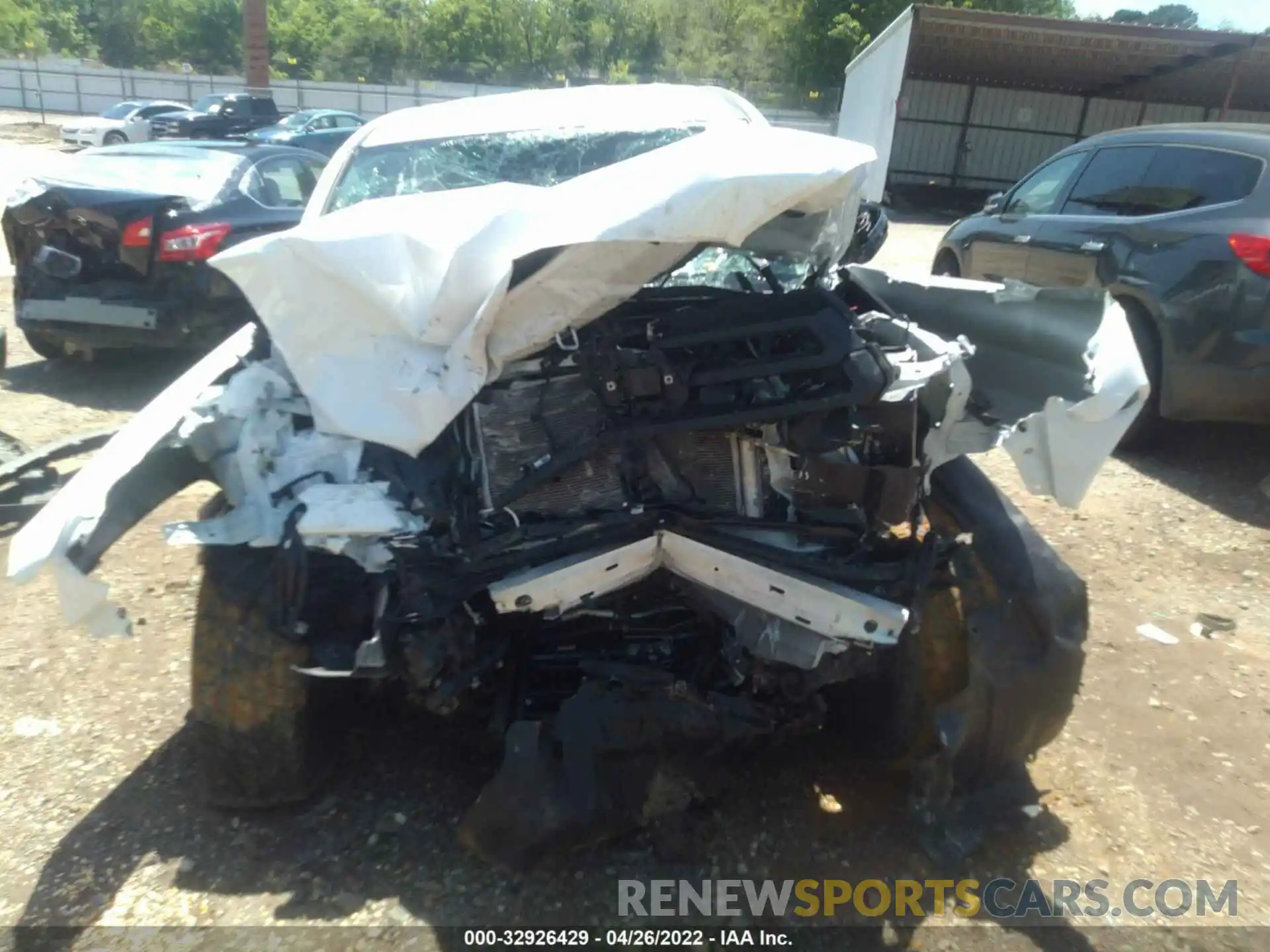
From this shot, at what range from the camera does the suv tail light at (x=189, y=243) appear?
6.05m

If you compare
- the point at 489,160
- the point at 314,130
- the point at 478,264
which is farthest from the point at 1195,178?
the point at 314,130

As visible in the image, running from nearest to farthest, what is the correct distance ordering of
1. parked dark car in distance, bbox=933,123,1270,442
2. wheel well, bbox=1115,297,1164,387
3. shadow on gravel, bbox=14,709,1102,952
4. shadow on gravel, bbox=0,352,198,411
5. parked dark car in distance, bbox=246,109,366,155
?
1. shadow on gravel, bbox=14,709,1102,952
2. parked dark car in distance, bbox=933,123,1270,442
3. wheel well, bbox=1115,297,1164,387
4. shadow on gravel, bbox=0,352,198,411
5. parked dark car in distance, bbox=246,109,366,155

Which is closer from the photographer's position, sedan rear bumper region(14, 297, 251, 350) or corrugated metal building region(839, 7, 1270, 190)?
sedan rear bumper region(14, 297, 251, 350)

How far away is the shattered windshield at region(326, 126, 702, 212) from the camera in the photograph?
144 inches

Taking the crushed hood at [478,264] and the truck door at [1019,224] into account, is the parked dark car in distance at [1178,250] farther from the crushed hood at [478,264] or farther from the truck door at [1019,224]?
the crushed hood at [478,264]

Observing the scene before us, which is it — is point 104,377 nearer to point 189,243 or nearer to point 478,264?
point 189,243

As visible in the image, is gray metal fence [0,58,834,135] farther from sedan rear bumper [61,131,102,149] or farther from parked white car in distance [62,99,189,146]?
sedan rear bumper [61,131,102,149]

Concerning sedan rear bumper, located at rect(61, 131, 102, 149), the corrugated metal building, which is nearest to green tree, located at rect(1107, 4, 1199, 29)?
the corrugated metal building

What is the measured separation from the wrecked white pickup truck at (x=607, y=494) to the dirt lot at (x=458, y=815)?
0.19 metres

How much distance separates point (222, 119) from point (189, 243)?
59.1 ft

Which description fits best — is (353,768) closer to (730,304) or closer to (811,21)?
(730,304)

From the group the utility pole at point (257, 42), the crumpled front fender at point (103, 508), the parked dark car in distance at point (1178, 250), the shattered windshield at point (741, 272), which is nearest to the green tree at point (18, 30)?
the utility pole at point (257, 42)

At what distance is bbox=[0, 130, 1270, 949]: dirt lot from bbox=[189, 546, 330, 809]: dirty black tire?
142 mm

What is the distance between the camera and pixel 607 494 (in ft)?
8.31
